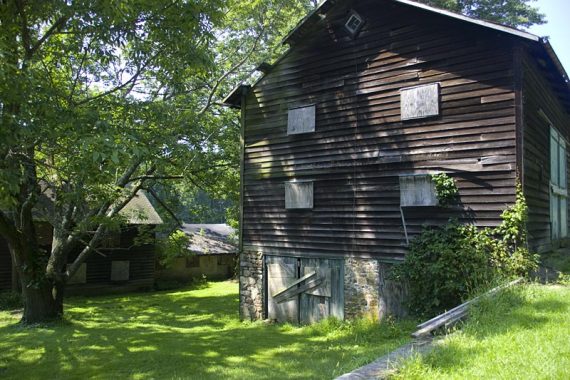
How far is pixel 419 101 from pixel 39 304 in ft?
45.2

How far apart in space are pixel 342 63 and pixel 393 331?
25.2ft

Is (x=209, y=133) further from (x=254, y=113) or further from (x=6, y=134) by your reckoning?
(x=6, y=134)

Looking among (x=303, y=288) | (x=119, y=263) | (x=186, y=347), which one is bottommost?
(x=186, y=347)

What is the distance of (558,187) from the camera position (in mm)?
13688

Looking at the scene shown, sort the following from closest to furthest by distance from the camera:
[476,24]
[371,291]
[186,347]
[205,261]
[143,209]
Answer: [476,24]
[186,347]
[371,291]
[143,209]
[205,261]

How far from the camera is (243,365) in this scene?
9.70m

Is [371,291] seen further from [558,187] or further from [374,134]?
[558,187]

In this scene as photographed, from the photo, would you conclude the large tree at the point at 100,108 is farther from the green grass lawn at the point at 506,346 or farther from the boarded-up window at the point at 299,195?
the green grass lawn at the point at 506,346

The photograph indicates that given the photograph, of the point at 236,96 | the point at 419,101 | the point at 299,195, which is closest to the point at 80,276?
the point at 236,96

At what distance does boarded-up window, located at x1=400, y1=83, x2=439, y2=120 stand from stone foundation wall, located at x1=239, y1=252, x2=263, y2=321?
6845mm

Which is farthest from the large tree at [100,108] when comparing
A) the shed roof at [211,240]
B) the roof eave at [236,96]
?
the shed roof at [211,240]

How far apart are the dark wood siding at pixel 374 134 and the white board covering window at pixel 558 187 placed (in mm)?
3637

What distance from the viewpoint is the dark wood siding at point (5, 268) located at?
844 inches

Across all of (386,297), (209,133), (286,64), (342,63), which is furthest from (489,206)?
(209,133)
